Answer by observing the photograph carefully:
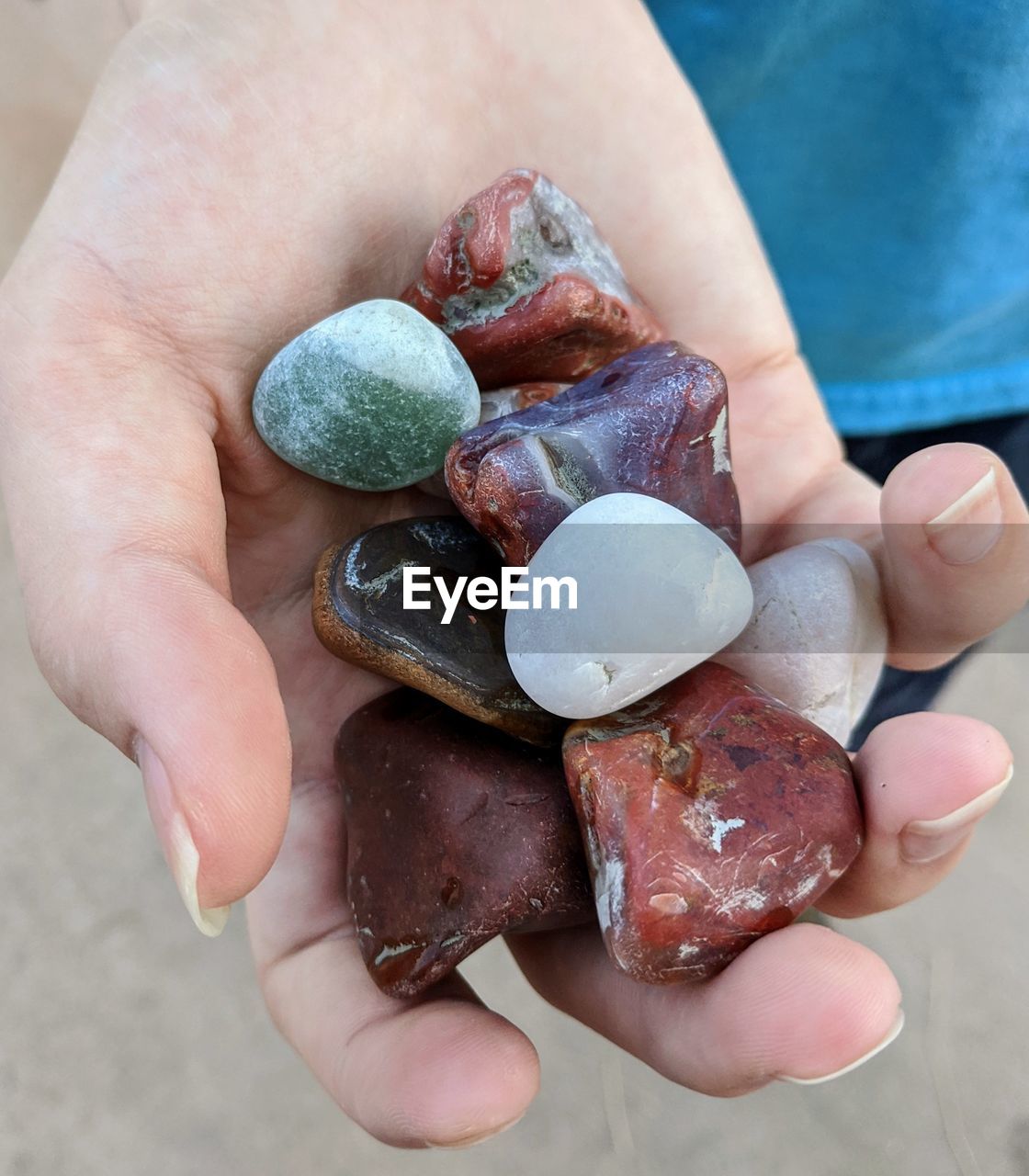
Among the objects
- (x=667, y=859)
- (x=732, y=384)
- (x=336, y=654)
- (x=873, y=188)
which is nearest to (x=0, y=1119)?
(x=336, y=654)

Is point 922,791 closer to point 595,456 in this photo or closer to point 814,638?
point 814,638

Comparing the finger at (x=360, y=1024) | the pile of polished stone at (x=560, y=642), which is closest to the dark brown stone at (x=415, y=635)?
the pile of polished stone at (x=560, y=642)

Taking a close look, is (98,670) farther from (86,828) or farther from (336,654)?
(86,828)

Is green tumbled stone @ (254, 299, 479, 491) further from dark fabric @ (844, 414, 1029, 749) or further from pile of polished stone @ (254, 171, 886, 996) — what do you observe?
dark fabric @ (844, 414, 1029, 749)

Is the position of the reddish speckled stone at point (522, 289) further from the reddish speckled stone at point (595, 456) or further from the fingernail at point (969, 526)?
the fingernail at point (969, 526)

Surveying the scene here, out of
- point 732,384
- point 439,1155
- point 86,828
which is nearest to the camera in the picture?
point 732,384

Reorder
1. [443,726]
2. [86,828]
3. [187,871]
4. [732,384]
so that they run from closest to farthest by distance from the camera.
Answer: [187,871], [443,726], [732,384], [86,828]

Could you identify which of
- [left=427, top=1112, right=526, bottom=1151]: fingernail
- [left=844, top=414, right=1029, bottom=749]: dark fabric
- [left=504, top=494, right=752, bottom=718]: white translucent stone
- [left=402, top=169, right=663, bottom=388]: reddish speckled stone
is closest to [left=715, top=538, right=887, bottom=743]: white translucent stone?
[left=504, top=494, right=752, bottom=718]: white translucent stone

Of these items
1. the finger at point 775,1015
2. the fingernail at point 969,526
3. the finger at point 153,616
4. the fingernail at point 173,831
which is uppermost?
the finger at point 153,616
